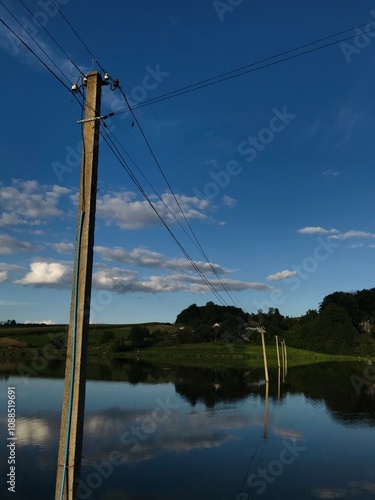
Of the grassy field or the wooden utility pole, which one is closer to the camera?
the wooden utility pole

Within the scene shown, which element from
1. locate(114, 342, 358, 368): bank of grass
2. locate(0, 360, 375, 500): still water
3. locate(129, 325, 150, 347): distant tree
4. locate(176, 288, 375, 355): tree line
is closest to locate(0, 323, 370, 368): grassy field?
locate(114, 342, 358, 368): bank of grass

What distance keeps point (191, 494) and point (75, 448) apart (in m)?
9.65

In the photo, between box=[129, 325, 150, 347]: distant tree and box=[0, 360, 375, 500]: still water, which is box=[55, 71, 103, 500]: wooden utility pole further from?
box=[129, 325, 150, 347]: distant tree

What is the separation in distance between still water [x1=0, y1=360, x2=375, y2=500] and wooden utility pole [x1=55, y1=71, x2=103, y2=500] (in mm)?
8883

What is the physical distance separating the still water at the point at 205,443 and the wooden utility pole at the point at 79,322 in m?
8.88

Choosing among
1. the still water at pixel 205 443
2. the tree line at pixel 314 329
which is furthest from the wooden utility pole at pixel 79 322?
the tree line at pixel 314 329

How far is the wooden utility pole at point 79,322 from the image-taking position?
667cm

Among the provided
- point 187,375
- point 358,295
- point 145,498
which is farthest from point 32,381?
point 358,295

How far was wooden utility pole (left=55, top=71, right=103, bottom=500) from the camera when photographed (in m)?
6.67

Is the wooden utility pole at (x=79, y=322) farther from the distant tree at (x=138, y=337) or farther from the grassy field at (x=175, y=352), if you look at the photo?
the distant tree at (x=138, y=337)

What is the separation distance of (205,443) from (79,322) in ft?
57.7

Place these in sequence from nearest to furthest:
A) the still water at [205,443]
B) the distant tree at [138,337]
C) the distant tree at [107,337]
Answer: the still water at [205,443], the distant tree at [138,337], the distant tree at [107,337]

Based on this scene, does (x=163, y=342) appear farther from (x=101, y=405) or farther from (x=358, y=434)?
(x=358, y=434)

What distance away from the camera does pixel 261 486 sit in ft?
50.6
